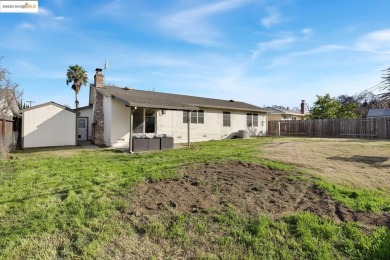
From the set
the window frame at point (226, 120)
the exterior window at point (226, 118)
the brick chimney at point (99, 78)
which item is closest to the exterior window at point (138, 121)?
the brick chimney at point (99, 78)

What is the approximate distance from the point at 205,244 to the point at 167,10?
836 centimetres

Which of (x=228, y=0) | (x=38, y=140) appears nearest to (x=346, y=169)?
(x=228, y=0)

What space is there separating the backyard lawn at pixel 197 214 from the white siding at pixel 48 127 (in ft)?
26.9

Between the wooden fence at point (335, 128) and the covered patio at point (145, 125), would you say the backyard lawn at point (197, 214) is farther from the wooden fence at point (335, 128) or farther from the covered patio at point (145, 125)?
the wooden fence at point (335, 128)

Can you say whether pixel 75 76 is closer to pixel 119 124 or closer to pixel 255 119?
pixel 119 124

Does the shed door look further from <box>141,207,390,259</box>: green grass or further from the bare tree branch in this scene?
<box>141,207,390,259</box>: green grass

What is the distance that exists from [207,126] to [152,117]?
5174 millimetres

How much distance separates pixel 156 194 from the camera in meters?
4.80

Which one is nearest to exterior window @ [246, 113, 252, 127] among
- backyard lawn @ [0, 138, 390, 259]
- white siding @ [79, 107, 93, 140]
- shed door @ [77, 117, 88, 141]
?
white siding @ [79, 107, 93, 140]

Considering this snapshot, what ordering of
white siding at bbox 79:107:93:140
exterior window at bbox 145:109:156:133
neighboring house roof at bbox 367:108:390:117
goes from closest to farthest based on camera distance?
exterior window at bbox 145:109:156:133 → white siding at bbox 79:107:93:140 → neighboring house roof at bbox 367:108:390:117

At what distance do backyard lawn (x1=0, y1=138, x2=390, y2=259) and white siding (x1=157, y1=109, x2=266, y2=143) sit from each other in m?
9.31

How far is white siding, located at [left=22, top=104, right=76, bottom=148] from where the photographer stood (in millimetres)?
13344

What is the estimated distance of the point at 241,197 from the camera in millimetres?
4594

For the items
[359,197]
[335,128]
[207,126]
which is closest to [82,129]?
[207,126]
